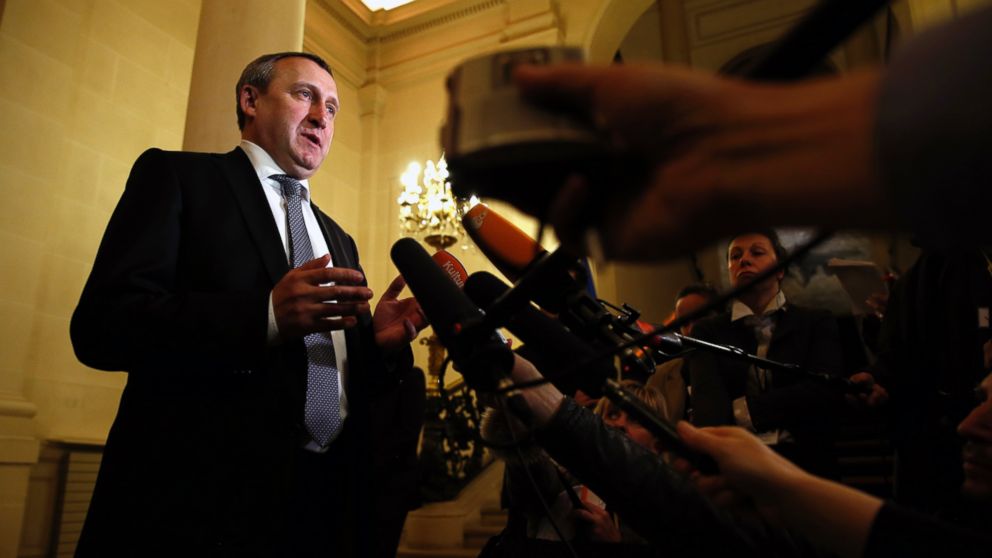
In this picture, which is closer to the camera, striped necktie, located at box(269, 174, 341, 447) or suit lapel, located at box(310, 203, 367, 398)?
striped necktie, located at box(269, 174, 341, 447)

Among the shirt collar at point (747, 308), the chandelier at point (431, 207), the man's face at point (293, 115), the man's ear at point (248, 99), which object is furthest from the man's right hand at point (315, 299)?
the chandelier at point (431, 207)

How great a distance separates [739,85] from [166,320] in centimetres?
117

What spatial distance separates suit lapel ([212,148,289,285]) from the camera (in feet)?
5.12

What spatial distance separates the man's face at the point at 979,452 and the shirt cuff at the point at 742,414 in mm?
1039

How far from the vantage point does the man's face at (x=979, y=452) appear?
1356 mm

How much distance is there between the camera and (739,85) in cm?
49

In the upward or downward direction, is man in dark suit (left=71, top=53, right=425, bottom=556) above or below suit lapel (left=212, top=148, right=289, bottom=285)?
below

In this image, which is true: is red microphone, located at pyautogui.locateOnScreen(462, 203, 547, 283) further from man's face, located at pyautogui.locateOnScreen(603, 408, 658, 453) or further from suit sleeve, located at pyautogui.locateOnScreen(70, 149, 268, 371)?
man's face, located at pyautogui.locateOnScreen(603, 408, 658, 453)

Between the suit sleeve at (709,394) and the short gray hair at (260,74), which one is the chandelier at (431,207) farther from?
the short gray hair at (260,74)

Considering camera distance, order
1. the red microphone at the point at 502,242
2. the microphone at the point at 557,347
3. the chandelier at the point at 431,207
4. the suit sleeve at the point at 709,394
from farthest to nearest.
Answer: the chandelier at the point at 431,207 → the suit sleeve at the point at 709,394 → the red microphone at the point at 502,242 → the microphone at the point at 557,347

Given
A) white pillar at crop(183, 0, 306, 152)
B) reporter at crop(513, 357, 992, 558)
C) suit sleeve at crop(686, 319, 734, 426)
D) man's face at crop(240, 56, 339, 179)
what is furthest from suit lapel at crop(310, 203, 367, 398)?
white pillar at crop(183, 0, 306, 152)

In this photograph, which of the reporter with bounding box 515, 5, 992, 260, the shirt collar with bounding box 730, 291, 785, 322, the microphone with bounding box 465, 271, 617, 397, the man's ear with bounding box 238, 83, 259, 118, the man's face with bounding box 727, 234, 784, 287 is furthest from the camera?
the man's face with bounding box 727, 234, 784, 287

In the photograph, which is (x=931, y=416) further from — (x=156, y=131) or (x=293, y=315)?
(x=156, y=131)

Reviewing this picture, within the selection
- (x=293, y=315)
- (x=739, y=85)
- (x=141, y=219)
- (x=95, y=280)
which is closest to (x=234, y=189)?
(x=141, y=219)
